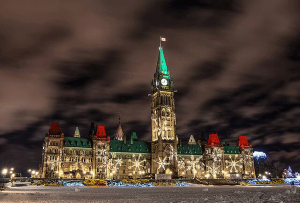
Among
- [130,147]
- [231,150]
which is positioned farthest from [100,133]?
[231,150]

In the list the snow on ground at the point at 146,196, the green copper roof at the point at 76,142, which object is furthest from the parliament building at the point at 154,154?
the snow on ground at the point at 146,196

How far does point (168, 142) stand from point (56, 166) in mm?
47423

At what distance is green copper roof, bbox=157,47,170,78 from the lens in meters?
145

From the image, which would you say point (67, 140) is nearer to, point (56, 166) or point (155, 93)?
point (56, 166)

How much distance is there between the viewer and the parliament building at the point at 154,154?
4685 inches

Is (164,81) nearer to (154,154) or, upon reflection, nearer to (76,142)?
(154,154)

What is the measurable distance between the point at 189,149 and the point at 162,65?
4373cm

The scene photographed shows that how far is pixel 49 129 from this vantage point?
392 ft

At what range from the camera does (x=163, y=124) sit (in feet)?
441

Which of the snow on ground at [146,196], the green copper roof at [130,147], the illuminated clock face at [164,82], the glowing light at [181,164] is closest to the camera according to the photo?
the snow on ground at [146,196]

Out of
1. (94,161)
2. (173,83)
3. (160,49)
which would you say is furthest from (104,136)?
(160,49)

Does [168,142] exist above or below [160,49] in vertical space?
below

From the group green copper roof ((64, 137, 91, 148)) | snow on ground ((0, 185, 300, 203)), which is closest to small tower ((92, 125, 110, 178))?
green copper roof ((64, 137, 91, 148))

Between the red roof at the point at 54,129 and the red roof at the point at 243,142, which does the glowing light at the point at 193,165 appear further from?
the red roof at the point at 54,129
